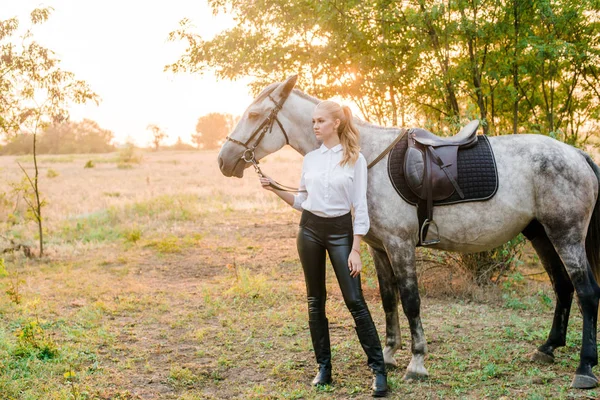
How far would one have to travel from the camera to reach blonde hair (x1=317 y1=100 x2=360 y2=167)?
3934 mm

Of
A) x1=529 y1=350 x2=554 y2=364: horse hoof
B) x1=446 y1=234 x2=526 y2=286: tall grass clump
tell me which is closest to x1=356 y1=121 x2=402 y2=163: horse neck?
x1=529 y1=350 x2=554 y2=364: horse hoof

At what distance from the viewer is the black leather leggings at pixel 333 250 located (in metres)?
3.99

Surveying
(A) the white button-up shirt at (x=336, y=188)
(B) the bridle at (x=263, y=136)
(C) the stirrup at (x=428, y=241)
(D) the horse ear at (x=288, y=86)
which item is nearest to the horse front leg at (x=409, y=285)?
(C) the stirrup at (x=428, y=241)

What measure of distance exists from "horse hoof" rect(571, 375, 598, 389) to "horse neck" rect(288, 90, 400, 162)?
234cm

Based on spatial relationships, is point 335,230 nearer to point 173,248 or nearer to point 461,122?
point 461,122

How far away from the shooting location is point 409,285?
4.36 meters

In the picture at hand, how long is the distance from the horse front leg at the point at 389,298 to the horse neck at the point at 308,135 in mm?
907

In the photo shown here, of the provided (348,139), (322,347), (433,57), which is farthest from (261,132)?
(433,57)

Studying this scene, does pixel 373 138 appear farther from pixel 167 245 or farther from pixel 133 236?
pixel 133 236

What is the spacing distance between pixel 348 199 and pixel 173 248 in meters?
7.43

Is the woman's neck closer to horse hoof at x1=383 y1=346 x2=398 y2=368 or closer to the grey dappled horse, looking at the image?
the grey dappled horse

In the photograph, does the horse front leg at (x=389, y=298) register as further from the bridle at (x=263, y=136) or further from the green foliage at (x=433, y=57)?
the green foliage at (x=433, y=57)

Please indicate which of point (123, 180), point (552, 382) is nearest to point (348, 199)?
point (552, 382)

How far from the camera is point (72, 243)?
11.9m
